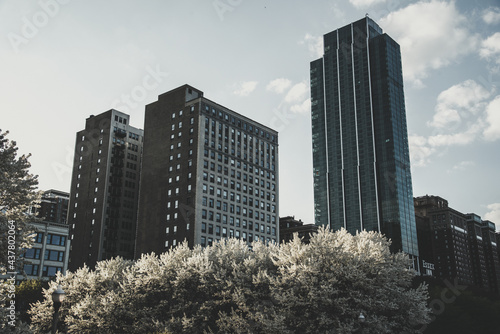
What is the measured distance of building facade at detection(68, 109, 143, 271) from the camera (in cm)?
14625

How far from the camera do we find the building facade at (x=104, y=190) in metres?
146

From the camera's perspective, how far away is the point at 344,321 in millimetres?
44219

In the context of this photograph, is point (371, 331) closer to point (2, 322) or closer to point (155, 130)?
point (2, 322)

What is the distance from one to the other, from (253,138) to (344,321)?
109 m

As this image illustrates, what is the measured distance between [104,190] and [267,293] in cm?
11130

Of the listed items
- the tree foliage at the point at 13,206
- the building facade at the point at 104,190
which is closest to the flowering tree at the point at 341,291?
the tree foliage at the point at 13,206

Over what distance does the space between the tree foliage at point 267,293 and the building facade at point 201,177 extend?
62463 mm

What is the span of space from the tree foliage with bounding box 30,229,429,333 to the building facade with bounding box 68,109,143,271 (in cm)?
8507

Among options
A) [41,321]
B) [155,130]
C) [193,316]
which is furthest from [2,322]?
[155,130]

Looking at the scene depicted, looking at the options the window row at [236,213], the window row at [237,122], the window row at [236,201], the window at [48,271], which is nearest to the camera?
the window at [48,271]

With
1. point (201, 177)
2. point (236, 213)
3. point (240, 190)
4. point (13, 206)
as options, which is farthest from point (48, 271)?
point (13, 206)

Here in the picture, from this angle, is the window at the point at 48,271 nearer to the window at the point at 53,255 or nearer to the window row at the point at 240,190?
the window at the point at 53,255

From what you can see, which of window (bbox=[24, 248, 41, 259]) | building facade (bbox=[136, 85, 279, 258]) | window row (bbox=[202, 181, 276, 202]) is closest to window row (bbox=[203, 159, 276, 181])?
building facade (bbox=[136, 85, 279, 258])

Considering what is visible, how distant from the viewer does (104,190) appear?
14938cm
